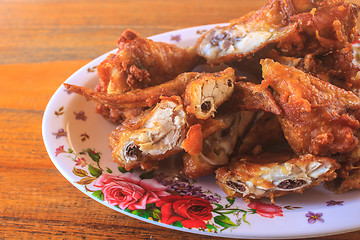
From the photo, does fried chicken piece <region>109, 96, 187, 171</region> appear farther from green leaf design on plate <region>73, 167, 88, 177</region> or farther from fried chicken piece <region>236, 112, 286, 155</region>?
fried chicken piece <region>236, 112, 286, 155</region>

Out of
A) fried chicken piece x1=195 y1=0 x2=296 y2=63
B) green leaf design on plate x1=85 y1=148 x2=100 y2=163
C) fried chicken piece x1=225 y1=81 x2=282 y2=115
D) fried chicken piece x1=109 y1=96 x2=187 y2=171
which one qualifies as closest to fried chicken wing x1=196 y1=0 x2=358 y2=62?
fried chicken piece x1=195 y1=0 x2=296 y2=63

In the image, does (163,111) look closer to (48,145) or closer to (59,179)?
(48,145)

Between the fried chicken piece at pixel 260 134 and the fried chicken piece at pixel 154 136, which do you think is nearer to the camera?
the fried chicken piece at pixel 154 136

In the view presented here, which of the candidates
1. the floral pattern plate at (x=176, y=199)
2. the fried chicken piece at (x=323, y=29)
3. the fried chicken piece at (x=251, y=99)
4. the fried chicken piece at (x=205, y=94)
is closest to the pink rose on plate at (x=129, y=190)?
the floral pattern plate at (x=176, y=199)

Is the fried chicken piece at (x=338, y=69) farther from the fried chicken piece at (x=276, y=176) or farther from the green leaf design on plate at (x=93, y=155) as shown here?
the green leaf design on plate at (x=93, y=155)

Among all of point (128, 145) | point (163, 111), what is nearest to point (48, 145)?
point (128, 145)
